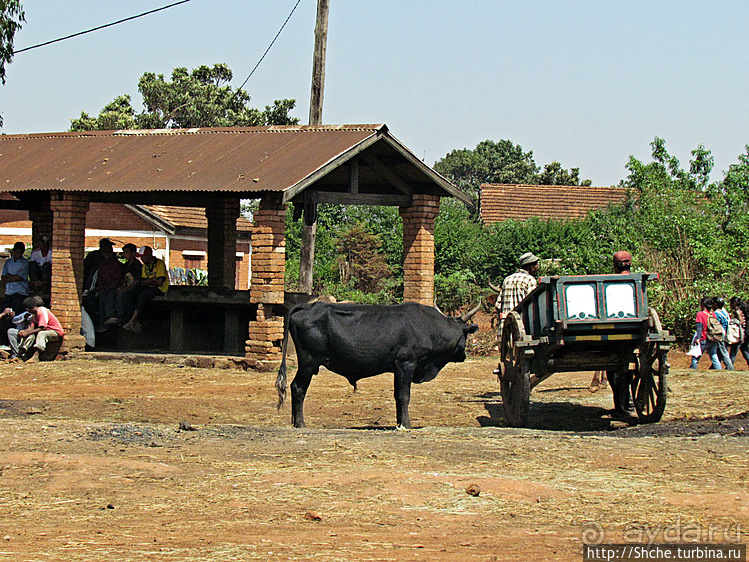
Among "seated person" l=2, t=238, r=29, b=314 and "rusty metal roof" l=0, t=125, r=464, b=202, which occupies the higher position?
"rusty metal roof" l=0, t=125, r=464, b=202

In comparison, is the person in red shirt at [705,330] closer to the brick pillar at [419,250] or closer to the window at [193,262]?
the brick pillar at [419,250]

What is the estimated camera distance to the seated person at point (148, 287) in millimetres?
18125

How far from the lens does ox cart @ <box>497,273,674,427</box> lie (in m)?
9.86

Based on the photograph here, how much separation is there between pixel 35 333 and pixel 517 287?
31.6ft

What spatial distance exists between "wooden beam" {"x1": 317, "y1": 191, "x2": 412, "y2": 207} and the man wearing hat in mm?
5248

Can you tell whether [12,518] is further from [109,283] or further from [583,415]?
[109,283]

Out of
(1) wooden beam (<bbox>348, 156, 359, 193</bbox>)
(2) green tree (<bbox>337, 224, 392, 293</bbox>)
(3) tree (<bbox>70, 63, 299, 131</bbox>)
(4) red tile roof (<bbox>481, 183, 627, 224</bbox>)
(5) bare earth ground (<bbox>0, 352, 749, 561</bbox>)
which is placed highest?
(3) tree (<bbox>70, 63, 299, 131</bbox>)

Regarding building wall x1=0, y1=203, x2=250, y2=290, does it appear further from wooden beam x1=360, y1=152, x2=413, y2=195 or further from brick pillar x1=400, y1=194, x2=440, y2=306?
brick pillar x1=400, y1=194, x2=440, y2=306

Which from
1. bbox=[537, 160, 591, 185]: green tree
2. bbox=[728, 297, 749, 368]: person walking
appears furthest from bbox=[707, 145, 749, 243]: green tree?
bbox=[537, 160, 591, 185]: green tree

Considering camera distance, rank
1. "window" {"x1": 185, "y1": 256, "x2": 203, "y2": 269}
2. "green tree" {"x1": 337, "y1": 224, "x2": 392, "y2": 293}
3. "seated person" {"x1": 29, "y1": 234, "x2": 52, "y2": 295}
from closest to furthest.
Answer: "seated person" {"x1": 29, "y1": 234, "x2": 52, "y2": 295}
"green tree" {"x1": 337, "y1": 224, "x2": 392, "y2": 293}
"window" {"x1": 185, "y1": 256, "x2": 203, "y2": 269}

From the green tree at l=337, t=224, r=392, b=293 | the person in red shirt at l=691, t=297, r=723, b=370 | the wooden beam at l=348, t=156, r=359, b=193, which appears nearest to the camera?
the person in red shirt at l=691, t=297, r=723, b=370

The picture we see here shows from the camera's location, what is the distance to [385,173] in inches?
704

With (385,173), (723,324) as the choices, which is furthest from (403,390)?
(723,324)

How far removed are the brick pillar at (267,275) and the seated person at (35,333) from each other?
3.85m
